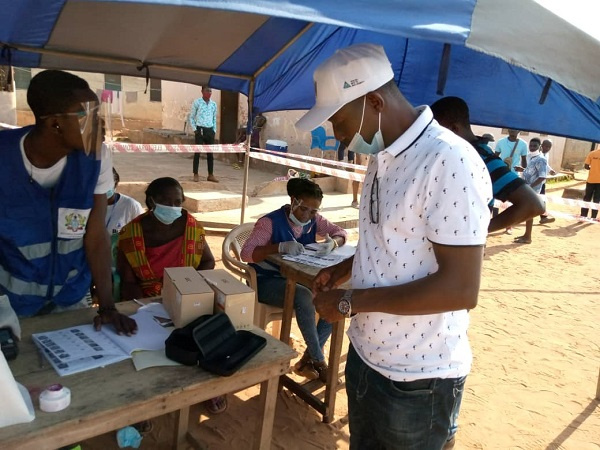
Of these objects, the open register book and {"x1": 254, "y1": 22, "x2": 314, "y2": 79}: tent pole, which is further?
{"x1": 254, "y1": 22, "x2": 314, "y2": 79}: tent pole

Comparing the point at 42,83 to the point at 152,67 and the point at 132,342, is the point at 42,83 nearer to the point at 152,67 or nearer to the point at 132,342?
the point at 132,342

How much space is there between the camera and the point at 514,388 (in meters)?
3.74

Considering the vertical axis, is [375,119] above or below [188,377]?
above

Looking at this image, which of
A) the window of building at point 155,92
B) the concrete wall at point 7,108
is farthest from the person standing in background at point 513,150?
the window of building at point 155,92

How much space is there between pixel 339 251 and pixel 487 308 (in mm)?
2676

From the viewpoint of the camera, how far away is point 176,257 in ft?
10.7

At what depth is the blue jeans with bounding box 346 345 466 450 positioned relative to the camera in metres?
1.50

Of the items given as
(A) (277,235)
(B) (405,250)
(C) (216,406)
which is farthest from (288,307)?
(B) (405,250)

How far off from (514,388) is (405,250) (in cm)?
296

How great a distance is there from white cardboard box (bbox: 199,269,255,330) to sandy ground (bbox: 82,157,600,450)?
0.36m

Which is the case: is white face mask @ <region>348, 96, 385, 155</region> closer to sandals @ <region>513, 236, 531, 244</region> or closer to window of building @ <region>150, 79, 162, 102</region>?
sandals @ <region>513, 236, 531, 244</region>

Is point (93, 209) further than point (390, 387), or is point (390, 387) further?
point (93, 209)

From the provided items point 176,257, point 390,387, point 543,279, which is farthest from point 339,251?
point 543,279

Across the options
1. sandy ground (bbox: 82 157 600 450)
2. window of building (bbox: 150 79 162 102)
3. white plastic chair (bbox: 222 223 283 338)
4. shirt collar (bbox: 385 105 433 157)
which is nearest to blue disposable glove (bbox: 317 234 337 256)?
white plastic chair (bbox: 222 223 283 338)
